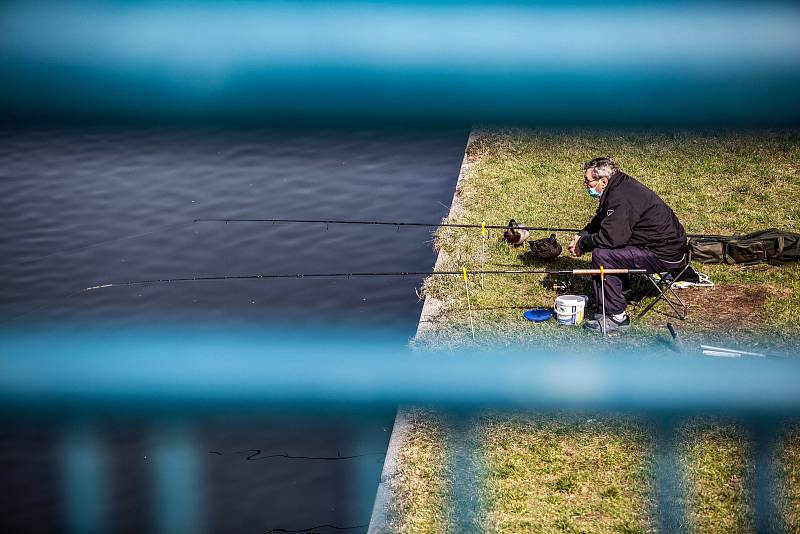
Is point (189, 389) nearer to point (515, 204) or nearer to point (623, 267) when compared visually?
point (623, 267)

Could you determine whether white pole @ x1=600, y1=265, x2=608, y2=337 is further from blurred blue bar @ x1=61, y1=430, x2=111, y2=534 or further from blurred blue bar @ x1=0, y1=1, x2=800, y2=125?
blurred blue bar @ x1=0, y1=1, x2=800, y2=125

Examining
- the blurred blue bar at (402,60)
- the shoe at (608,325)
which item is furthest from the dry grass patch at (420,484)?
the blurred blue bar at (402,60)

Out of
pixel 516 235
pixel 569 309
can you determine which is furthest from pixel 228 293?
pixel 569 309

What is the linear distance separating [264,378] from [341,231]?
10054 millimetres

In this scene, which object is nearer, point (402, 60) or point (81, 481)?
point (402, 60)

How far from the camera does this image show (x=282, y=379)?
92cm

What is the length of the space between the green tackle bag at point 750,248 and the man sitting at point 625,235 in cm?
113

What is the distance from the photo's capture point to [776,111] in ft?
2.46

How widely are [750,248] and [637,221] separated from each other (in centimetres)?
172

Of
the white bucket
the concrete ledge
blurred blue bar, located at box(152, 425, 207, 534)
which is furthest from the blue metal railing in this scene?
the white bucket

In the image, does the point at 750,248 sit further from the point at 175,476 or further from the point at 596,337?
the point at 175,476

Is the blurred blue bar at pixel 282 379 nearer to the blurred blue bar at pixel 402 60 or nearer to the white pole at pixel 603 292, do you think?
the blurred blue bar at pixel 402 60

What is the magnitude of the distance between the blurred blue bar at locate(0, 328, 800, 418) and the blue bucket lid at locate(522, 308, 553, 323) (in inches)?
305

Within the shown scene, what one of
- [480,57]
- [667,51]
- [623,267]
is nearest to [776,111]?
[667,51]
